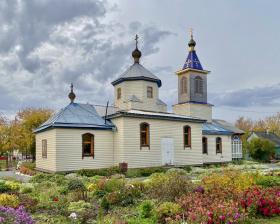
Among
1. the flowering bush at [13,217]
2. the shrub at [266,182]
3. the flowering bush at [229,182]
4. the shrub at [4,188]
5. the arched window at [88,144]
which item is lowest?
the shrub at [4,188]

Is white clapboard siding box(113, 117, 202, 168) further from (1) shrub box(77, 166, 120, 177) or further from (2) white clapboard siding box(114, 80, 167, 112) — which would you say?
(2) white clapboard siding box(114, 80, 167, 112)

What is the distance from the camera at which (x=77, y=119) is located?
2542 cm

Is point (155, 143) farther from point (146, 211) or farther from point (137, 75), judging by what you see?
point (146, 211)

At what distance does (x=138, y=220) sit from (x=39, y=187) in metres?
7.99

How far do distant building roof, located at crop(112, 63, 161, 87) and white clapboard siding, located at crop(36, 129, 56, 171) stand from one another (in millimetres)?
8597

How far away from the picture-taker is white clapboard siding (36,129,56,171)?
78.6ft

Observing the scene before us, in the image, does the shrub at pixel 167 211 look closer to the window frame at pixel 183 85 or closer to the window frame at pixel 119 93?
the window frame at pixel 119 93

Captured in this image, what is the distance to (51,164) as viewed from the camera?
79.9 feet

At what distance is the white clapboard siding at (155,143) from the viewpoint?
2542cm

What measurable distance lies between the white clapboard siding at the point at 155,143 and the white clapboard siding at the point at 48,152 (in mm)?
4803

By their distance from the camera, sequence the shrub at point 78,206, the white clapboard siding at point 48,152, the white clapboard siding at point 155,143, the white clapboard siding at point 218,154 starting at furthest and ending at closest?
the white clapboard siding at point 218,154 < the white clapboard siding at point 155,143 < the white clapboard siding at point 48,152 < the shrub at point 78,206

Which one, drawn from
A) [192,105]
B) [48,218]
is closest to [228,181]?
[48,218]

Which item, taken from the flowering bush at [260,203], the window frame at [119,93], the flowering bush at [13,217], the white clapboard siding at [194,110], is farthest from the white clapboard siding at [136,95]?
the flowering bush at [13,217]

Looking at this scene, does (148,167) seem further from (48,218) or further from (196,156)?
(48,218)
